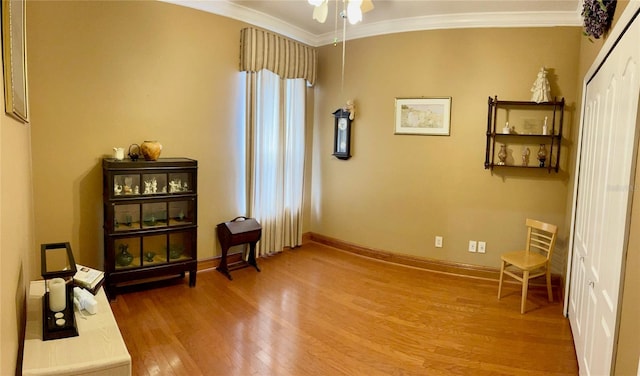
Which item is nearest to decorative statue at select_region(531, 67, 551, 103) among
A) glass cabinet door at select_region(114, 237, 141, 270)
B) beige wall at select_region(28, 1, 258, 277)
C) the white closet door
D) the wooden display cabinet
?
the white closet door

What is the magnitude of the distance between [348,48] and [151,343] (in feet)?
12.5

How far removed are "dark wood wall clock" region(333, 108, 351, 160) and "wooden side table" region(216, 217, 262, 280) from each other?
140 cm

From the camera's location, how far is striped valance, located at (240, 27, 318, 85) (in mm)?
4207

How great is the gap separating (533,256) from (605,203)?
5.63 feet

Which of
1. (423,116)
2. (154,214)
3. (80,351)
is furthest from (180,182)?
(423,116)

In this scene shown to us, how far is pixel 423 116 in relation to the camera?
4.39 meters

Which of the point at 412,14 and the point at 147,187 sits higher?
the point at 412,14

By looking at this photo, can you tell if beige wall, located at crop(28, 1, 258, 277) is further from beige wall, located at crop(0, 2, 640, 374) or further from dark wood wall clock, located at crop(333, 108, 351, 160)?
dark wood wall clock, located at crop(333, 108, 351, 160)

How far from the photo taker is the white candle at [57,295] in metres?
1.85

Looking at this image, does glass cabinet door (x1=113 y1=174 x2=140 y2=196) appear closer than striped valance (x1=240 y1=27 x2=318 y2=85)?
Yes

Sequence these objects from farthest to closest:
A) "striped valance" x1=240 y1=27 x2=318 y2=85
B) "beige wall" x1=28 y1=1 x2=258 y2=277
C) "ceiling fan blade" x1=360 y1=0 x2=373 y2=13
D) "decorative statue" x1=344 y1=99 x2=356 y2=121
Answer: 1. "decorative statue" x1=344 y1=99 x2=356 y2=121
2. "striped valance" x1=240 y1=27 x2=318 y2=85
3. "beige wall" x1=28 y1=1 x2=258 y2=277
4. "ceiling fan blade" x1=360 y1=0 x2=373 y2=13

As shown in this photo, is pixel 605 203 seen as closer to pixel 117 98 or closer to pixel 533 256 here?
pixel 533 256

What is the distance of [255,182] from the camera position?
14.6 feet

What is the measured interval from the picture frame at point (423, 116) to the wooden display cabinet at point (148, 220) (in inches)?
92.1
